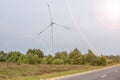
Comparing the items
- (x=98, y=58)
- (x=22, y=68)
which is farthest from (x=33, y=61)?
(x=98, y=58)

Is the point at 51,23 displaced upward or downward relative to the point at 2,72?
upward

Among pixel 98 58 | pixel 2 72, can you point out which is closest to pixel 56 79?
pixel 2 72

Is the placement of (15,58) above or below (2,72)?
above

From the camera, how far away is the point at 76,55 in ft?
315

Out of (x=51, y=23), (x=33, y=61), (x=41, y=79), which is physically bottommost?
(x=41, y=79)

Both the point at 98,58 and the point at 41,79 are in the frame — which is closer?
the point at 41,79

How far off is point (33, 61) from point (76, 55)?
36267mm

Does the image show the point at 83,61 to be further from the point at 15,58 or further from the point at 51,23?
the point at 51,23

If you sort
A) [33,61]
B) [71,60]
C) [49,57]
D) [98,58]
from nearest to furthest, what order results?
[33,61], [49,57], [71,60], [98,58]

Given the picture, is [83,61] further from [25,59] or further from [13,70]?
[13,70]

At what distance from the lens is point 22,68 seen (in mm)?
39094

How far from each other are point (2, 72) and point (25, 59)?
1070 inches

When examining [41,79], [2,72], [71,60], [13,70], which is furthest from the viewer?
[71,60]

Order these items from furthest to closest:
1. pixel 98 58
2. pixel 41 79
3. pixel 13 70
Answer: pixel 98 58 < pixel 13 70 < pixel 41 79
